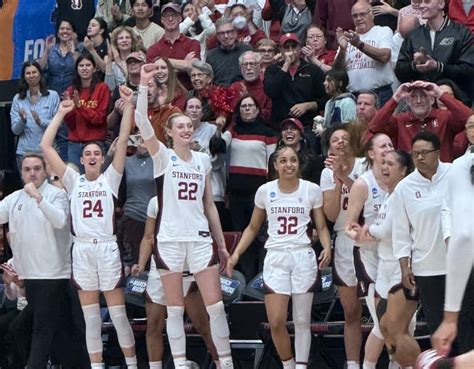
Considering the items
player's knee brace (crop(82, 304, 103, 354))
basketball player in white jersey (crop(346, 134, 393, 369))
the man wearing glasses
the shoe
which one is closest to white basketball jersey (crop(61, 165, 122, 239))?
player's knee brace (crop(82, 304, 103, 354))

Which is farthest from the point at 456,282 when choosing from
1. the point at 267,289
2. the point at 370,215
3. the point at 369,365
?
the point at 267,289

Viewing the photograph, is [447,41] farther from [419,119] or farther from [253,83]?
[253,83]

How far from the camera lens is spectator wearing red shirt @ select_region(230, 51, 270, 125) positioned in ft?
47.9

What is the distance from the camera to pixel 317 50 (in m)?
14.8

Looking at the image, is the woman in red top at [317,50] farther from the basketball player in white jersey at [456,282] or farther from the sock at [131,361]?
the basketball player in white jersey at [456,282]

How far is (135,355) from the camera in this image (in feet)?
42.3

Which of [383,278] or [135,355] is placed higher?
[383,278]

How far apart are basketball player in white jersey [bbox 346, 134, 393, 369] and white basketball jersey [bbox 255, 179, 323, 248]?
1.67 ft

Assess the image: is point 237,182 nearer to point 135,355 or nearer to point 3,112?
point 135,355

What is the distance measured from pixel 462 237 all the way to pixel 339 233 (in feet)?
16.0

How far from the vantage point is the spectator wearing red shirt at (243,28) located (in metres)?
15.7

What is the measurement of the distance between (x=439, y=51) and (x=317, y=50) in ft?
5.91

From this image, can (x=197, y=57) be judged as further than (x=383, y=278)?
Yes

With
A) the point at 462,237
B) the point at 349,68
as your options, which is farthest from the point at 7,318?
the point at 462,237
